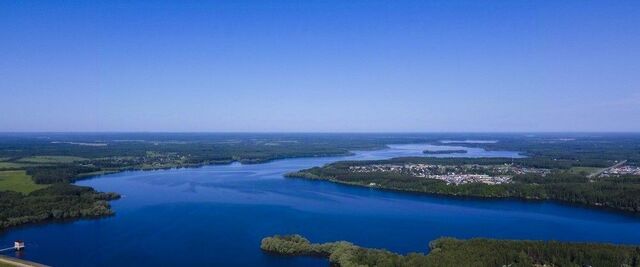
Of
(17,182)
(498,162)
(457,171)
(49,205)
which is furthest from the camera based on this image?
(498,162)

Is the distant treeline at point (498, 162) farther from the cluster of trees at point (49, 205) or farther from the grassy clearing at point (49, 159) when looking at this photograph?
the grassy clearing at point (49, 159)

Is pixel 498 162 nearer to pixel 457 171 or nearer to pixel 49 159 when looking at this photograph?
pixel 457 171

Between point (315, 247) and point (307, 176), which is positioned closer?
point (315, 247)

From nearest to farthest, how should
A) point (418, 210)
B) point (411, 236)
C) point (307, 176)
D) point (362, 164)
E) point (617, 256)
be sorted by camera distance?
point (617, 256), point (411, 236), point (418, 210), point (307, 176), point (362, 164)

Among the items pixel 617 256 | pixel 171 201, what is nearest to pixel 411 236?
pixel 617 256

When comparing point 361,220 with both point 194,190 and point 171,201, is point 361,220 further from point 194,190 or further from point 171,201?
point 194,190

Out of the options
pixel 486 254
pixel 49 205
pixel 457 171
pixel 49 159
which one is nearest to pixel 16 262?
pixel 49 205
